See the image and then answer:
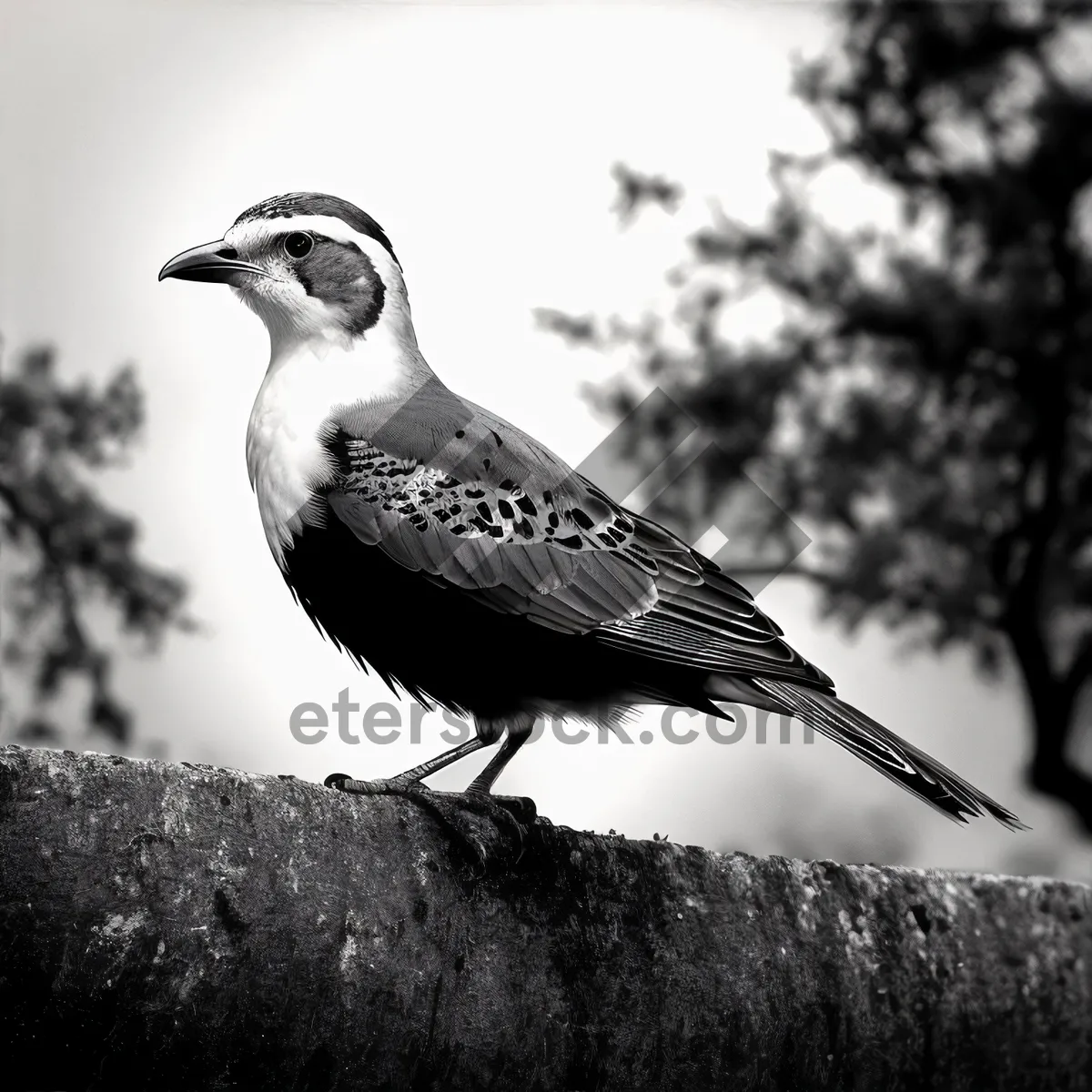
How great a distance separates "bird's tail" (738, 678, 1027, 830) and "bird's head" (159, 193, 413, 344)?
1.16 m

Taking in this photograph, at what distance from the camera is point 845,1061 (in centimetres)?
214

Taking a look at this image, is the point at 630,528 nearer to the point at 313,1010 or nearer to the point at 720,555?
the point at 313,1010

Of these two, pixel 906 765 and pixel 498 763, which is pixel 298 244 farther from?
pixel 906 765

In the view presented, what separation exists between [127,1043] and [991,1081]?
1626 millimetres

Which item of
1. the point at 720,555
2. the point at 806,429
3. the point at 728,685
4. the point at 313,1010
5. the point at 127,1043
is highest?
the point at 806,429

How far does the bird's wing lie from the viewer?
2.25 metres

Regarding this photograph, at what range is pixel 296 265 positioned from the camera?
2.50 metres

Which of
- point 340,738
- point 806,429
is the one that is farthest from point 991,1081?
point 806,429

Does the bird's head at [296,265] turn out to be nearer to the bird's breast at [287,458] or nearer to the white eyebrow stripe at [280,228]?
the white eyebrow stripe at [280,228]

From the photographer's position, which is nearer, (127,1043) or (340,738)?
(127,1043)

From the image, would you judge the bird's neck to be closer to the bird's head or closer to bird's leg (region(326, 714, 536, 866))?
the bird's head

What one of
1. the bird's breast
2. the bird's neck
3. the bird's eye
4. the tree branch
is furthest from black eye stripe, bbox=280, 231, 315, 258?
the tree branch

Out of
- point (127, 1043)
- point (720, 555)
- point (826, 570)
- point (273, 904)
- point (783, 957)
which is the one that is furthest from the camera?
point (826, 570)

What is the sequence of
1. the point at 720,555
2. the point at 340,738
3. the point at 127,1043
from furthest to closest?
the point at 720,555
the point at 340,738
the point at 127,1043
